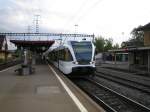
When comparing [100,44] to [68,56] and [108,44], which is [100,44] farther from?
[68,56]

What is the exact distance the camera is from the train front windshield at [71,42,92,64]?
80.5ft

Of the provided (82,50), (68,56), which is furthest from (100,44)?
(82,50)

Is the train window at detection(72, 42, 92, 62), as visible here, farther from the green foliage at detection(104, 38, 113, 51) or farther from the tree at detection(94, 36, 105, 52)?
the green foliage at detection(104, 38, 113, 51)

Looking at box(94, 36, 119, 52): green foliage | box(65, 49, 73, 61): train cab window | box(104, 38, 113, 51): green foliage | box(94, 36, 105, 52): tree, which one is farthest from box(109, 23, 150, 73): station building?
box(104, 38, 113, 51): green foliage

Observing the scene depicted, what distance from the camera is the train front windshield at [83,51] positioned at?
24.5 meters

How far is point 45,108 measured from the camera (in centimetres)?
1041

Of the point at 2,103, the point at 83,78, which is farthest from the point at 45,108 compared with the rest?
the point at 83,78

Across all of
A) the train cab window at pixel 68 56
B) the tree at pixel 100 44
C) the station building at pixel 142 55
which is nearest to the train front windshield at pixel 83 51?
the train cab window at pixel 68 56

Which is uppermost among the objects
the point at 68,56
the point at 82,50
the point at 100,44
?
the point at 100,44

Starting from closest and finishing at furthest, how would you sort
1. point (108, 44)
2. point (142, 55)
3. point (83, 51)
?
point (83, 51) → point (142, 55) → point (108, 44)

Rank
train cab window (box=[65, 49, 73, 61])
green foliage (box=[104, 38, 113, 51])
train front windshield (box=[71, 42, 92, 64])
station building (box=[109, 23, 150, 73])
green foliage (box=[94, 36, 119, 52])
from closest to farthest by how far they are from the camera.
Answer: train front windshield (box=[71, 42, 92, 64])
train cab window (box=[65, 49, 73, 61])
station building (box=[109, 23, 150, 73])
green foliage (box=[94, 36, 119, 52])
green foliage (box=[104, 38, 113, 51])

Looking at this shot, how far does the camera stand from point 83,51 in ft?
81.6

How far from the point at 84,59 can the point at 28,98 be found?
12.1 m

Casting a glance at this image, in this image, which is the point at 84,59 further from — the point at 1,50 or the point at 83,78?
the point at 1,50
